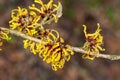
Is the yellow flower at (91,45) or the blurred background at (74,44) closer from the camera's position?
the yellow flower at (91,45)

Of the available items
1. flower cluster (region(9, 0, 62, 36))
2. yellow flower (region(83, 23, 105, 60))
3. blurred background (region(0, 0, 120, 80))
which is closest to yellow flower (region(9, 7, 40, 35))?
flower cluster (region(9, 0, 62, 36))

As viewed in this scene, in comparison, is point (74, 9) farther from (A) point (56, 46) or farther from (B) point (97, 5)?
(A) point (56, 46)

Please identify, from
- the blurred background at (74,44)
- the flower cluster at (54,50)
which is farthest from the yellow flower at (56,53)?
the blurred background at (74,44)

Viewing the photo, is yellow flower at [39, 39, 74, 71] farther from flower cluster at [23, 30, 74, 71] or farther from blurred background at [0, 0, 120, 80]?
blurred background at [0, 0, 120, 80]

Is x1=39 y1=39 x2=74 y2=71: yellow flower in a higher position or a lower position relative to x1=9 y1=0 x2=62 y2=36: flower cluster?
lower

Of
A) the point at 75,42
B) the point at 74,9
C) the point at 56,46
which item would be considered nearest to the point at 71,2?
the point at 74,9

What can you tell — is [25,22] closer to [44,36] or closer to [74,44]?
[44,36]

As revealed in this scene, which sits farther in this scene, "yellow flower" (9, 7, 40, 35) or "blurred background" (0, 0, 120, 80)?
"blurred background" (0, 0, 120, 80)

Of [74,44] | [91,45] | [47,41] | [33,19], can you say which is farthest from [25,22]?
[74,44]

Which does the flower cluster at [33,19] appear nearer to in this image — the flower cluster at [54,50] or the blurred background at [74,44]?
the flower cluster at [54,50]
